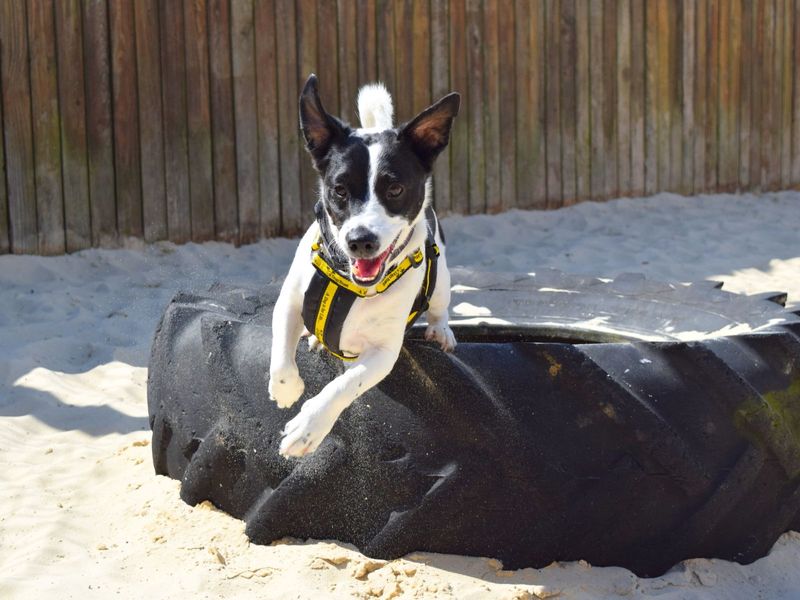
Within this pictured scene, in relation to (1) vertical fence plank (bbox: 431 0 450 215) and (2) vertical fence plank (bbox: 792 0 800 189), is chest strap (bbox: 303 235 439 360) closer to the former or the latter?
(1) vertical fence plank (bbox: 431 0 450 215)

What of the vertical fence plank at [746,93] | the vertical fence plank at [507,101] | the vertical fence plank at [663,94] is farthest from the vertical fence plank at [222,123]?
the vertical fence plank at [746,93]

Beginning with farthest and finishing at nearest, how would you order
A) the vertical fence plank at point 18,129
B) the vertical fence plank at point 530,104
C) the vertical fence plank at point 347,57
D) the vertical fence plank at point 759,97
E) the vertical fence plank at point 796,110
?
the vertical fence plank at point 796,110 → the vertical fence plank at point 759,97 → the vertical fence plank at point 530,104 → the vertical fence plank at point 347,57 → the vertical fence plank at point 18,129

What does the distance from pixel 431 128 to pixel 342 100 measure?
4.49 metres

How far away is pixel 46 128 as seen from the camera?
612 centimetres

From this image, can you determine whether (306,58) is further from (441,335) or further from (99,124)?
(441,335)

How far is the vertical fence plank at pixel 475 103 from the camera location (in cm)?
782

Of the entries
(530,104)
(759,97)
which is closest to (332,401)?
(530,104)

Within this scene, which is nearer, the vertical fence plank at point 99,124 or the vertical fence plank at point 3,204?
the vertical fence plank at point 3,204

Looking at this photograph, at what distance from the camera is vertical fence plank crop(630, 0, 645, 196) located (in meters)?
8.75

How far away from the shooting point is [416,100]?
752 cm

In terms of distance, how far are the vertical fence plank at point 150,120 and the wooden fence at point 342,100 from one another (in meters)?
0.01

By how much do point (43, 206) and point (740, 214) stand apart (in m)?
5.66

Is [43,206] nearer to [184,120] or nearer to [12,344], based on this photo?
[184,120]

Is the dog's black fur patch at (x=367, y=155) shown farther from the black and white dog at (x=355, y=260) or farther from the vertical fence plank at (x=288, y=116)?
the vertical fence plank at (x=288, y=116)
